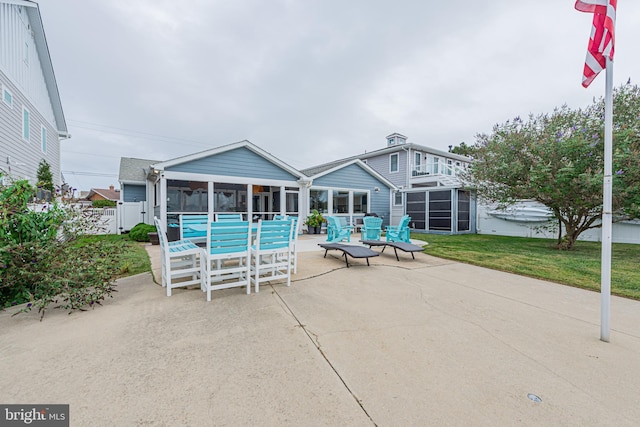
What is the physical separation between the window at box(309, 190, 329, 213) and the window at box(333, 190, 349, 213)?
21.2 inches

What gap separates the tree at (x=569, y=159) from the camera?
7496mm

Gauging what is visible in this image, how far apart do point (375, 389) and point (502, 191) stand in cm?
1119

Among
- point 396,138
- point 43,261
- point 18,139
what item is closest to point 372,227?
point 43,261

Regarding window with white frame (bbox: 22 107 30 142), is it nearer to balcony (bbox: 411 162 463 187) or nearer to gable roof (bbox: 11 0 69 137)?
gable roof (bbox: 11 0 69 137)

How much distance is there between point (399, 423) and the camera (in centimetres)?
159

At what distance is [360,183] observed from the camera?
15.1 m

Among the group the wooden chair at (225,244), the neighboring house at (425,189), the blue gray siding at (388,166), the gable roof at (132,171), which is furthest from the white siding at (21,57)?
the blue gray siding at (388,166)

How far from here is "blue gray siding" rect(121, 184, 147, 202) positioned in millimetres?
15094

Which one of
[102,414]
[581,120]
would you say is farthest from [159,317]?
[581,120]

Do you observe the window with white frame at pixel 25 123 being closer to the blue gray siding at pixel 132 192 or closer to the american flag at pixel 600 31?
the blue gray siding at pixel 132 192

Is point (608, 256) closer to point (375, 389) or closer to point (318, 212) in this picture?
point (375, 389)

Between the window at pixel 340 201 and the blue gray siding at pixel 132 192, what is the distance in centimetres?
1164

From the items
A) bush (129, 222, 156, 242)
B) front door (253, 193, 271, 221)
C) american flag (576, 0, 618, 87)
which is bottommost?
bush (129, 222, 156, 242)

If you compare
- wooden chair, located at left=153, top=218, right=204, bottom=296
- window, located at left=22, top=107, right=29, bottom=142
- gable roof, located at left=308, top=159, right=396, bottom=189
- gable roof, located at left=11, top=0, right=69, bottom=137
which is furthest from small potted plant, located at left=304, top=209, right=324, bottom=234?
gable roof, located at left=11, top=0, right=69, bottom=137
